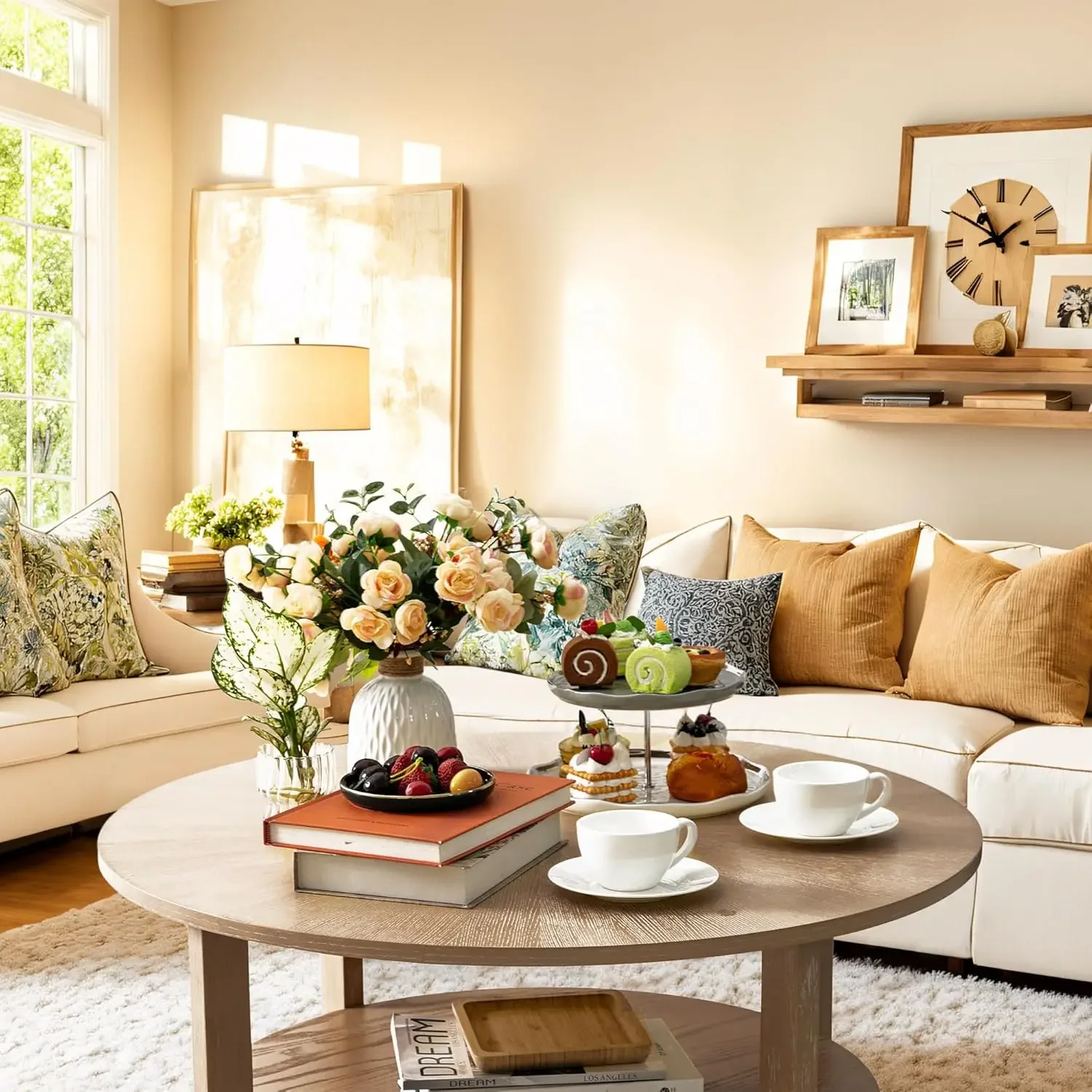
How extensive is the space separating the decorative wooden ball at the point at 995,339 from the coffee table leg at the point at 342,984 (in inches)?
101

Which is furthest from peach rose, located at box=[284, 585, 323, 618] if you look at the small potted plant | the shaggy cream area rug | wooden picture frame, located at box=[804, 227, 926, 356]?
the small potted plant

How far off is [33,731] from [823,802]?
2.25 meters

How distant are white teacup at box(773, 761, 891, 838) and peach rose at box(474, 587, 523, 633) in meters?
0.44

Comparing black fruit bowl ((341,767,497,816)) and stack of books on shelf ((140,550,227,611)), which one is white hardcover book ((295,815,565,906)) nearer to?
black fruit bowl ((341,767,497,816))

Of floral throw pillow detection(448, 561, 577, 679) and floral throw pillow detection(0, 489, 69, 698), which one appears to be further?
floral throw pillow detection(448, 561, 577, 679)

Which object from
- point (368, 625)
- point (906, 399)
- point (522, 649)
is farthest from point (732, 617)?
point (368, 625)

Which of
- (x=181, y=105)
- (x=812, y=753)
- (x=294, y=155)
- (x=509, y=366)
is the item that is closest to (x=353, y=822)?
(x=812, y=753)

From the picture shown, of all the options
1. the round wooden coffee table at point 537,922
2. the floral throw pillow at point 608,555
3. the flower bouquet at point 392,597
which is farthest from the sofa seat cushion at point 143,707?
the flower bouquet at point 392,597

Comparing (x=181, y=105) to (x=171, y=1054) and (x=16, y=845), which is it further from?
(x=171, y=1054)

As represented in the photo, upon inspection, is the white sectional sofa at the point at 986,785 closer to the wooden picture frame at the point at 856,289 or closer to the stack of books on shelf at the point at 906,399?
the stack of books on shelf at the point at 906,399

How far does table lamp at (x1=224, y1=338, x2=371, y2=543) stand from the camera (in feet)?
14.5

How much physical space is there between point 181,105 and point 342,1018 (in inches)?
163

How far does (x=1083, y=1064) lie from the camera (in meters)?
2.43

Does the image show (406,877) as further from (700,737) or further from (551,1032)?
(700,737)
